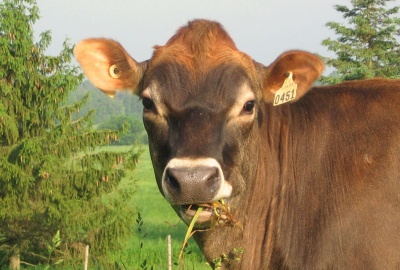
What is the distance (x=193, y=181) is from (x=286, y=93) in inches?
66.7

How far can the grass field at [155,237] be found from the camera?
21.1 m

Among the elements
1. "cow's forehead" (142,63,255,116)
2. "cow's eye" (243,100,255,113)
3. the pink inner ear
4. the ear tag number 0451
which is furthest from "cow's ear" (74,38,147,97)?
the ear tag number 0451

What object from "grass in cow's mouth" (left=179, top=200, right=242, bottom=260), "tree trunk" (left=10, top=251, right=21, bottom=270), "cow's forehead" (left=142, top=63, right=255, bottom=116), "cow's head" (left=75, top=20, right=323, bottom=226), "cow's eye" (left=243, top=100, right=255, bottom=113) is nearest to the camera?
"cow's head" (left=75, top=20, right=323, bottom=226)

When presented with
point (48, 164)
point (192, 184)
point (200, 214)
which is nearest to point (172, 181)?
point (192, 184)

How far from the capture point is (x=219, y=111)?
16.5ft

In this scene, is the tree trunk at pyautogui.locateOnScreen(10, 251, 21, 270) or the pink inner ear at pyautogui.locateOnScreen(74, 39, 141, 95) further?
the tree trunk at pyautogui.locateOnScreen(10, 251, 21, 270)

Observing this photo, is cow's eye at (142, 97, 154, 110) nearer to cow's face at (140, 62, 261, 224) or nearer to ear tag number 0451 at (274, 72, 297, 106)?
cow's face at (140, 62, 261, 224)

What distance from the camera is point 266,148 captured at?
5.86m

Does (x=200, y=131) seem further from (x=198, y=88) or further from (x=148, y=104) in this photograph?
(x=148, y=104)

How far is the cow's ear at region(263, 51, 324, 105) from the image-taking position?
576 centimetres

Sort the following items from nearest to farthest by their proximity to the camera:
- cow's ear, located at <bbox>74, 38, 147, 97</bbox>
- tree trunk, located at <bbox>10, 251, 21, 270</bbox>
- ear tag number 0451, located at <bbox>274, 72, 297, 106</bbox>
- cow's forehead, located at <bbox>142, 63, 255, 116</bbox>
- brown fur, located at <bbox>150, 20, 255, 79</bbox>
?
1. cow's forehead, located at <bbox>142, 63, 255, 116</bbox>
2. brown fur, located at <bbox>150, 20, 255, 79</bbox>
3. ear tag number 0451, located at <bbox>274, 72, 297, 106</bbox>
4. cow's ear, located at <bbox>74, 38, 147, 97</bbox>
5. tree trunk, located at <bbox>10, 251, 21, 270</bbox>

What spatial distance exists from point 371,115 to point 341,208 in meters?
0.93

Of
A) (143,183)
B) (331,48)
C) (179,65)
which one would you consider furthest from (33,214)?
(143,183)

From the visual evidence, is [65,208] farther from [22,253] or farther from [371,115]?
[371,115]
